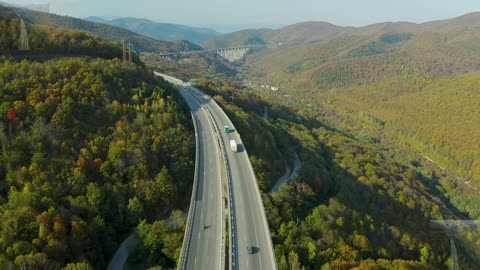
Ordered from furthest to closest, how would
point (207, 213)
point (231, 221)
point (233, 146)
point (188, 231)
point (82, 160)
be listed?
point (233, 146) < point (82, 160) < point (207, 213) < point (231, 221) < point (188, 231)

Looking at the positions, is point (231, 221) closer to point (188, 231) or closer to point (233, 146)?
point (188, 231)

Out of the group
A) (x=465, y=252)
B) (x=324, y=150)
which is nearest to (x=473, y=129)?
(x=324, y=150)

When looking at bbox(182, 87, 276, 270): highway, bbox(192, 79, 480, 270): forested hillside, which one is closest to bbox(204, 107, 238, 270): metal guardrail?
bbox(182, 87, 276, 270): highway

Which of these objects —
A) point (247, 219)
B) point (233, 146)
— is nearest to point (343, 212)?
point (247, 219)

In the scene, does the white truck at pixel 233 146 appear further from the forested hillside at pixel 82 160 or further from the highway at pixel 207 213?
the forested hillside at pixel 82 160

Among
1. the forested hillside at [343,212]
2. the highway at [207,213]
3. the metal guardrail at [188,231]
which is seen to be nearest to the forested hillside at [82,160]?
the metal guardrail at [188,231]

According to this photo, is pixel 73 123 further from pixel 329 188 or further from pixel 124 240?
pixel 329 188
